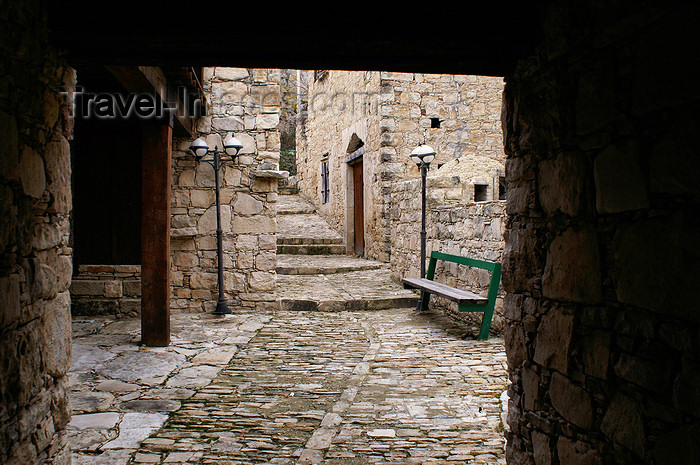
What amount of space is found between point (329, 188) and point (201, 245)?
752cm

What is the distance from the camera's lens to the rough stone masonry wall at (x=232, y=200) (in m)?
6.80

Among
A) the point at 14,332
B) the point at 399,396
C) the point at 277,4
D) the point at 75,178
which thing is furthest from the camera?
the point at 75,178

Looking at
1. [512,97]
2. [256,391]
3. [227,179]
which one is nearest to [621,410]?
[512,97]

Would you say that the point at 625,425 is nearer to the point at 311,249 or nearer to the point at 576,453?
the point at 576,453

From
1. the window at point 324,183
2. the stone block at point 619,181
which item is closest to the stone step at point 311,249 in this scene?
the window at point 324,183

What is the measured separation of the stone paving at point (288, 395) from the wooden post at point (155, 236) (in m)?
0.27

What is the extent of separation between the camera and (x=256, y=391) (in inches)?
153

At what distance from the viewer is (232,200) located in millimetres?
6859

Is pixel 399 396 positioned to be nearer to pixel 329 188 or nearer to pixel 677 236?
pixel 677 236

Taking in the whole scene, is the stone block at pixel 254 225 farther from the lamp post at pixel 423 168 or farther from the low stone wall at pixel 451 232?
the low stone wall at pixel 451 232

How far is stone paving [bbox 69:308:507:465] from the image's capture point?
288 cm

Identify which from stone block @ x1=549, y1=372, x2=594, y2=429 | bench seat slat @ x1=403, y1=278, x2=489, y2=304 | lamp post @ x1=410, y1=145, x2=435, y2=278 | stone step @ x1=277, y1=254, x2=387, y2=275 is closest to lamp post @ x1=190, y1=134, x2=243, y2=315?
lamp post @ x1=410, y1=145, x2=435, y2=278

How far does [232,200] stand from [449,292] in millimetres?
3114

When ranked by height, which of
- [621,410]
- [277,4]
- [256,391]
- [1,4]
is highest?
[277,4]
